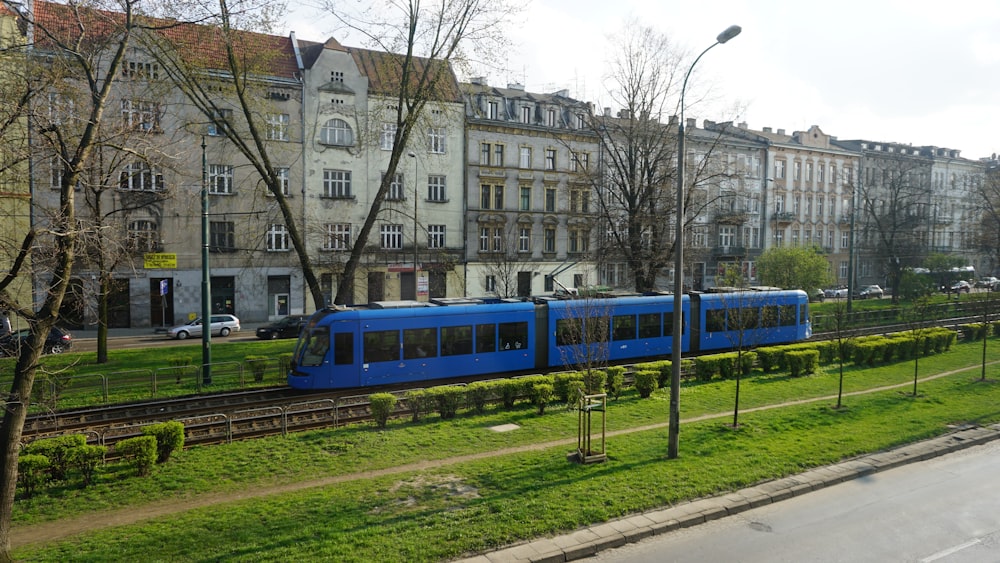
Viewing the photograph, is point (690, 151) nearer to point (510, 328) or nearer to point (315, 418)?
point (510, 328)

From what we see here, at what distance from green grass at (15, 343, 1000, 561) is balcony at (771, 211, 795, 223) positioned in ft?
151

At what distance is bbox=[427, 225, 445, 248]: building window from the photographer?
4547 centimetres

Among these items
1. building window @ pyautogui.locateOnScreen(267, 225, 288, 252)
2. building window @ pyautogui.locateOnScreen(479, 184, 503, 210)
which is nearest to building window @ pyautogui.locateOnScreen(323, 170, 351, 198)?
building window @ pyautogui.locateOnScreen(267, 225, 288, 252)

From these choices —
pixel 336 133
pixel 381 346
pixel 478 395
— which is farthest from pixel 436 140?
pixel 478 395

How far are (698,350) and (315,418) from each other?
1634 centimetres

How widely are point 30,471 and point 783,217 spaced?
208 ft

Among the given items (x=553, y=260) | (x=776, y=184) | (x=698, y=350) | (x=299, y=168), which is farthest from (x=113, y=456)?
(x=776, y=184)

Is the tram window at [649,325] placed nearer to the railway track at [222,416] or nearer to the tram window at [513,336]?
the tram window at [513,336]

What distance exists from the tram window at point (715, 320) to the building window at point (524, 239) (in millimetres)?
23302

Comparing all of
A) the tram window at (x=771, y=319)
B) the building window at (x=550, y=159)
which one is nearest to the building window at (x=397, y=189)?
the building window at (x=550, y=159)

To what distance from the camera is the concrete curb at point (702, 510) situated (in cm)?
925

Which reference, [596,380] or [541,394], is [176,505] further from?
[596,380]

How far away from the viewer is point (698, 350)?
26.6 m

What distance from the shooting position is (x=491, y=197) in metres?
47.5
